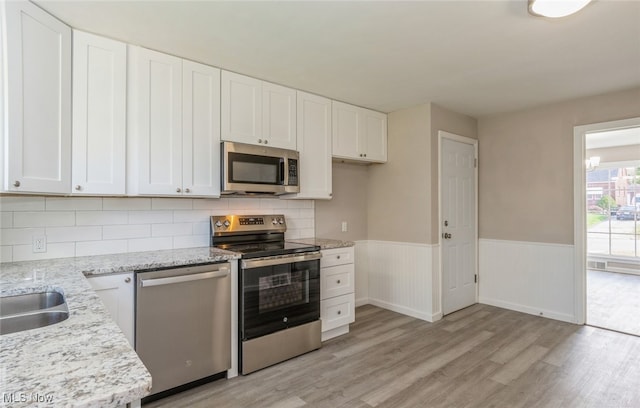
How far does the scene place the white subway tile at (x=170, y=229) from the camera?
2711mm

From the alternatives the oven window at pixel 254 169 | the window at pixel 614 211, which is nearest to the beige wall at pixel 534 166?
the oven window at pixel 254 169

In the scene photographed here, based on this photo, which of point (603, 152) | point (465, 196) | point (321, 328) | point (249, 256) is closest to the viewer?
point (249, 256)

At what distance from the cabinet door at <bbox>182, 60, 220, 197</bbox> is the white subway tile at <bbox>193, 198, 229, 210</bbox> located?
0.93 feet

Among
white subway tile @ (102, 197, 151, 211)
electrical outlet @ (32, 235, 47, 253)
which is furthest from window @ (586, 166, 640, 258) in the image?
electrical outlet @ (32, 235, 47, 253)

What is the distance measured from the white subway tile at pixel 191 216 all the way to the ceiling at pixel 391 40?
4.01 feet

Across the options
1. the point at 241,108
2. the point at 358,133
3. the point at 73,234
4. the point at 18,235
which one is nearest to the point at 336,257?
the point at 358,133

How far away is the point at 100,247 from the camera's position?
2469 millimetres

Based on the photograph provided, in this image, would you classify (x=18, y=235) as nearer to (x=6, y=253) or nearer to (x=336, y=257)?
(x=6, y=253)

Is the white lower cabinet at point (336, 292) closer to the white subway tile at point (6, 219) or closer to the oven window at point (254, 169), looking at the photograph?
the oven window at point (254, 169)

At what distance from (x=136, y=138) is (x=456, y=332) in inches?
129

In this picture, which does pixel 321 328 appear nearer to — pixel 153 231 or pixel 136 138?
pixel 153 231

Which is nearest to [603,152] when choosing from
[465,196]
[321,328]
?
[465,196]

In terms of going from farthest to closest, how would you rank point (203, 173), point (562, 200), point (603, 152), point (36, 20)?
point (603, 152)
point (562, 200)
point (203, 173)
point (36, 20)

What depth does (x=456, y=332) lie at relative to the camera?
3.34 meters
